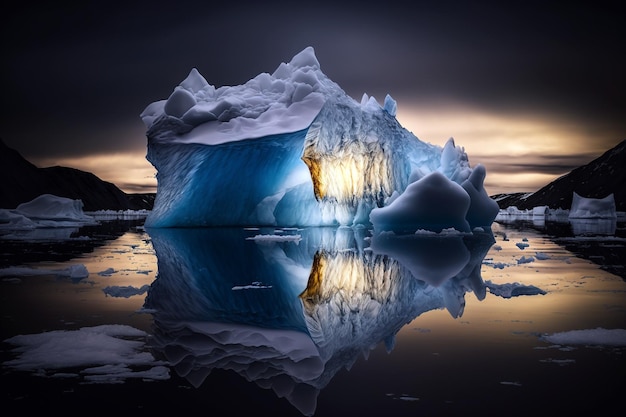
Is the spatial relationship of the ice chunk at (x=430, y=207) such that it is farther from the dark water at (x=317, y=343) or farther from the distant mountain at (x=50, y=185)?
the distant mountain at (x=50, y=185)

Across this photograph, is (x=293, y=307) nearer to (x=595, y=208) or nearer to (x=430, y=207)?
(x=430, y=207)

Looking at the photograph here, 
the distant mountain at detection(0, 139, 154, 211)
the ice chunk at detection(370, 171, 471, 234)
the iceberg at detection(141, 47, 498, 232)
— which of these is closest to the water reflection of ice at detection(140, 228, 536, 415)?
the ice chunk at detection(370, 171, 471, 234)

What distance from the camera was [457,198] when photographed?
628 inches

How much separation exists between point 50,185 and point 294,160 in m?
98.8

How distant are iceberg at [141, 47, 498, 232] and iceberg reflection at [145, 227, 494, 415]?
8.75 meters

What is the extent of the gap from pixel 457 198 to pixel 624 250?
5174mm

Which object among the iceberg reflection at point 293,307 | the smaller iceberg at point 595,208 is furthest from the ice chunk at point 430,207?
the smaller iceberg at point 595,208

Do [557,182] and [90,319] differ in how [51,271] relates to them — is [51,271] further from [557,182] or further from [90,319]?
[557,182]

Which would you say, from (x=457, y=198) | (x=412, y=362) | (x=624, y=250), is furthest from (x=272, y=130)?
(x=412, y=362)

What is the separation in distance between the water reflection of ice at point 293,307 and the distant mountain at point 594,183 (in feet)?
315

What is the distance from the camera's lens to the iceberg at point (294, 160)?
18094mm

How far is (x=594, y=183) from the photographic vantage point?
120250mm

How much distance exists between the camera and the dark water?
2438 mm

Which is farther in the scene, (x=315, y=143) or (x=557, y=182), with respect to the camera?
(x=557, y=182)
